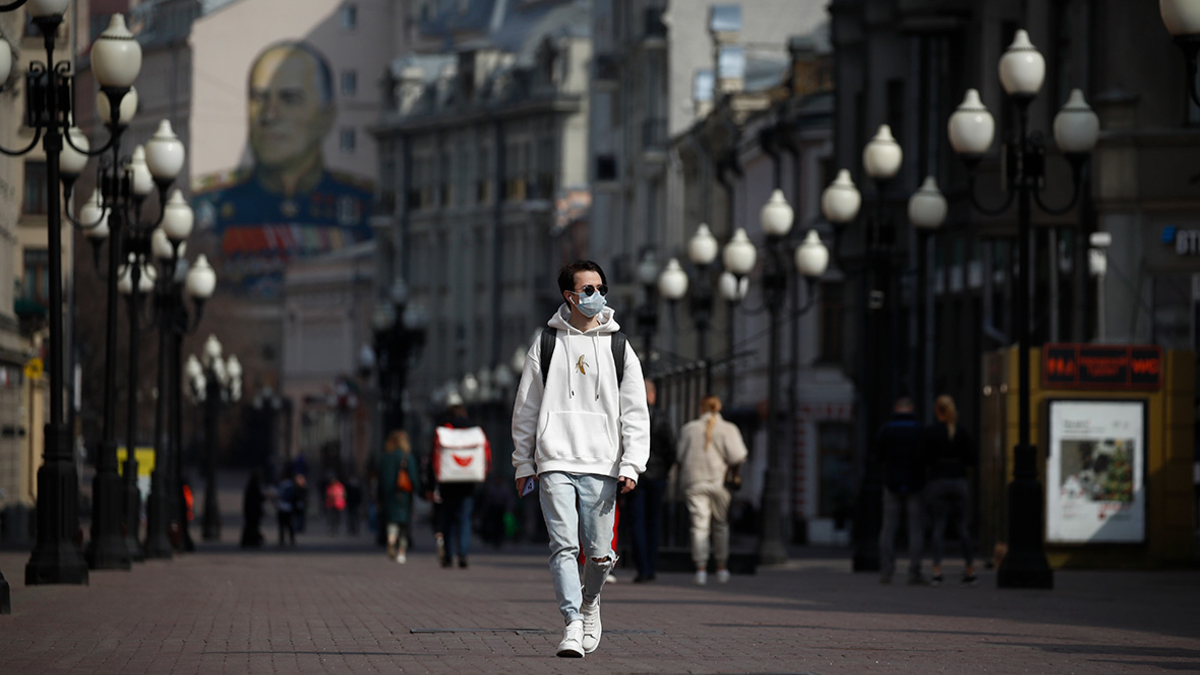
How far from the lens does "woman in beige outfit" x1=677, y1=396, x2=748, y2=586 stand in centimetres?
2331

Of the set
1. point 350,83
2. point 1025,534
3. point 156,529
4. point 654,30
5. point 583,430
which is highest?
point 350,83

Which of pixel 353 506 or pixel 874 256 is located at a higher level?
pixel 874 256

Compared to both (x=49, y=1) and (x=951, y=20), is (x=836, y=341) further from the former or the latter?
(x=49, y=1)

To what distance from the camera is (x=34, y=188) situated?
57500 millimetres

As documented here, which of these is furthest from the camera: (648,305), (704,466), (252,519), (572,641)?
(252,519)

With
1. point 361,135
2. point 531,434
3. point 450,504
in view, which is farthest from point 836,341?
point 361,135

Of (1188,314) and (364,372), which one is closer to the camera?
(1188,314)

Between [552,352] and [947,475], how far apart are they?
11224mm

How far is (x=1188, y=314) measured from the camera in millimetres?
31641

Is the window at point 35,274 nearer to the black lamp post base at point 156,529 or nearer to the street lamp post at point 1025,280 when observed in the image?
the black lamp post base at point 156,529

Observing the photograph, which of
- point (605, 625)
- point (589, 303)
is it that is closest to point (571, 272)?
point (589, 303)

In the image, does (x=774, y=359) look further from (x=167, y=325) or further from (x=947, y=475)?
(x=167, y=325)

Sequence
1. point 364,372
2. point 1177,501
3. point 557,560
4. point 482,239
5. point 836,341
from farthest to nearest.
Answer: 1. point 482,239
2. point 364,372
3. point 836,341
4. point 1177,501
5. point 557,560

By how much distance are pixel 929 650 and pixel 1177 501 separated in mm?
12994
